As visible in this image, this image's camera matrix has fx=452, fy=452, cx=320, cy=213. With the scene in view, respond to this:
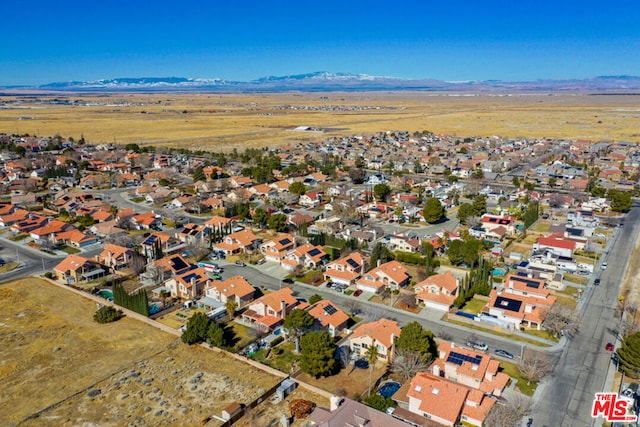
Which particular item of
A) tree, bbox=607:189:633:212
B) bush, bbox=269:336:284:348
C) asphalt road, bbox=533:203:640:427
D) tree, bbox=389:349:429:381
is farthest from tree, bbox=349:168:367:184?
tree, bbox=389:349:429:381

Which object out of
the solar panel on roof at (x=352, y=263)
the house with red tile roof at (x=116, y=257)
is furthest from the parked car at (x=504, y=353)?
the house with red tile roof at (x=116, y=257)

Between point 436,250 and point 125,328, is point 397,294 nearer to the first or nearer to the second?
point 436,250

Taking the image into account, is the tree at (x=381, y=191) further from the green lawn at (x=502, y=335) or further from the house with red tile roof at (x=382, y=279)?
the green lawn at (x=502, y=335)

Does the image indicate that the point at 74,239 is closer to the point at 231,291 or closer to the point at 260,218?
the point at 260,218

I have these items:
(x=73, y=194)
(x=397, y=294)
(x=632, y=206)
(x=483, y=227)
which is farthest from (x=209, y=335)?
(x=632, y=206)

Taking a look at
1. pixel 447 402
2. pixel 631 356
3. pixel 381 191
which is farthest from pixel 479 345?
pixel 381 191

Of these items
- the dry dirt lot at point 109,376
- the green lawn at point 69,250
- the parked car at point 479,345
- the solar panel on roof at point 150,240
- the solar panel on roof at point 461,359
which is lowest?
the parked car at point 479,345
